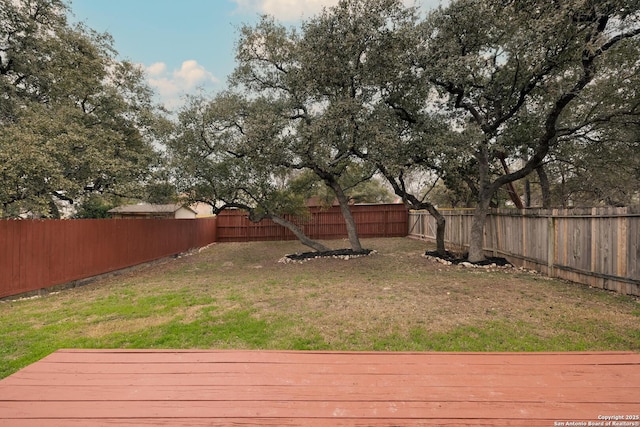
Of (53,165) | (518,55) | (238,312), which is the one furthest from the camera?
(518,55)

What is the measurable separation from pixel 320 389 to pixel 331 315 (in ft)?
8.86

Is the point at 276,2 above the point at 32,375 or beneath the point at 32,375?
above

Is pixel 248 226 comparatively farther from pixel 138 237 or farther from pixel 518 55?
pixel 518 55

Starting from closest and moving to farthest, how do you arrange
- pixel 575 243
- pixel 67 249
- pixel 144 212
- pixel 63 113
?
pixel 575 243, pixel 67 249, pixel 63 113, pixel 144 212

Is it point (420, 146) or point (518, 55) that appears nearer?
point (518, 55)

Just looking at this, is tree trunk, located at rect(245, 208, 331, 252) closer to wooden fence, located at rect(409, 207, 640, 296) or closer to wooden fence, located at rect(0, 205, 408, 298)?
wooden fence, located at rect(0, 205, 408, 298)

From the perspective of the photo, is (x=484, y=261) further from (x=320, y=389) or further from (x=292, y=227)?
(x=320, y=389)

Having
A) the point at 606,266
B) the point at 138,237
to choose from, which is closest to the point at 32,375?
the point at 606,266

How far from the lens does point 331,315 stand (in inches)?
171

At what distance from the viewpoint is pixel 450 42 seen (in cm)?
726

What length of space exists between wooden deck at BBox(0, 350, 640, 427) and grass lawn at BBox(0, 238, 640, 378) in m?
1.31

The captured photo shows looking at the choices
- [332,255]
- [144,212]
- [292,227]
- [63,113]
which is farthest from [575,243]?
[144,212]

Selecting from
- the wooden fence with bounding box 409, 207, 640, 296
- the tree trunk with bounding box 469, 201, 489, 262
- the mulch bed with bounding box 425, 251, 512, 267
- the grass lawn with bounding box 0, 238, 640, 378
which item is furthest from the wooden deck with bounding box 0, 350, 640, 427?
the tree trunk with bounding box 469, 201, 489, 262

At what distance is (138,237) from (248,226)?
7.90 m
